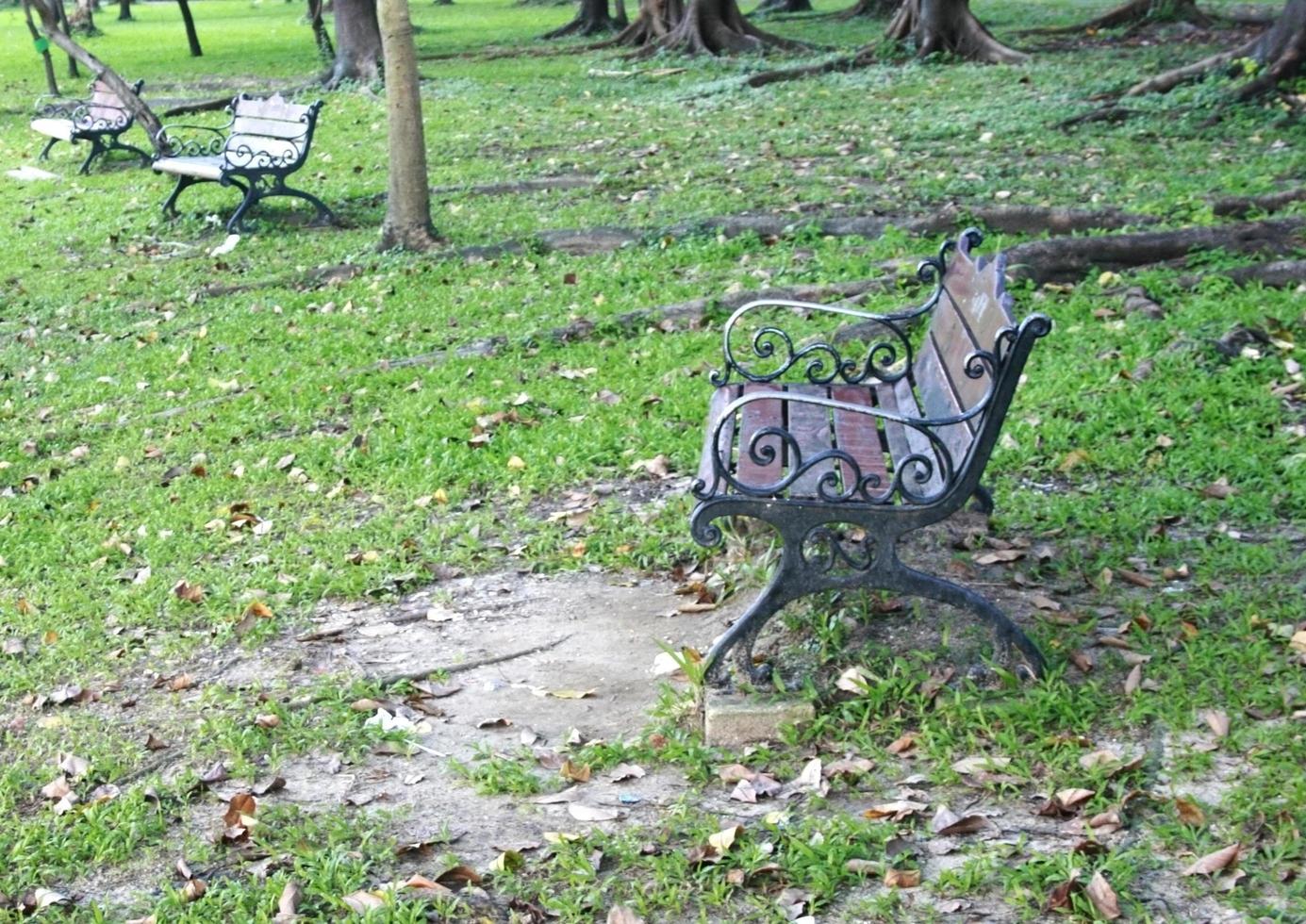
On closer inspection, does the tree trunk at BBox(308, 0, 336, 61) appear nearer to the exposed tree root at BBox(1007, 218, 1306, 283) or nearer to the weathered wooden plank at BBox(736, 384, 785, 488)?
the exposed tree root at BBox(1007, 218, 1306, 283)

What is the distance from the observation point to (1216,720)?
3.82m

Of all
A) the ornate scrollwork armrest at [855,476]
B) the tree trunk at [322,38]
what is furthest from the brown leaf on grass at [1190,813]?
the tree trunk at [322,38]

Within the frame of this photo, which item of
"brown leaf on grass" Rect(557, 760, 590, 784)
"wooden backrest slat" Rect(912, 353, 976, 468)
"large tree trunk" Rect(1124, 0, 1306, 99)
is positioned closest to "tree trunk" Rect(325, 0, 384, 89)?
"large tree trunk" Rect(1124, 0, 1306, 99)

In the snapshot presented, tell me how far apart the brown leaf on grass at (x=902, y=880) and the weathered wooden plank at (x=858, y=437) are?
1087mm

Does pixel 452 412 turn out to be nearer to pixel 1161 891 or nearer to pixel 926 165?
pixel 1161 891

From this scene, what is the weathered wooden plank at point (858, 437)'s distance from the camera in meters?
4.19

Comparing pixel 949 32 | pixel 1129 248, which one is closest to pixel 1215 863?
pixel 1129 248

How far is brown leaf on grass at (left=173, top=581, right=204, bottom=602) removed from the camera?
5.43 m

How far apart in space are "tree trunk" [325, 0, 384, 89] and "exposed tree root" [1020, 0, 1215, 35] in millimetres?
9528

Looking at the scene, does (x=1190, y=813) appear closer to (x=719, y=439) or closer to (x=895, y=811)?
(x=895, y=811)

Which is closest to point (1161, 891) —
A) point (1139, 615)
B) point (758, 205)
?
point (1139, 615)

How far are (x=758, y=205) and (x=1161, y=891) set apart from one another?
7784 mm

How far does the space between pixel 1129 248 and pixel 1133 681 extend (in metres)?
4.62

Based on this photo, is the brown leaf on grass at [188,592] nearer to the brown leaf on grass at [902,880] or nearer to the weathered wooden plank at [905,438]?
the weathered wooden plank at [905,438]
